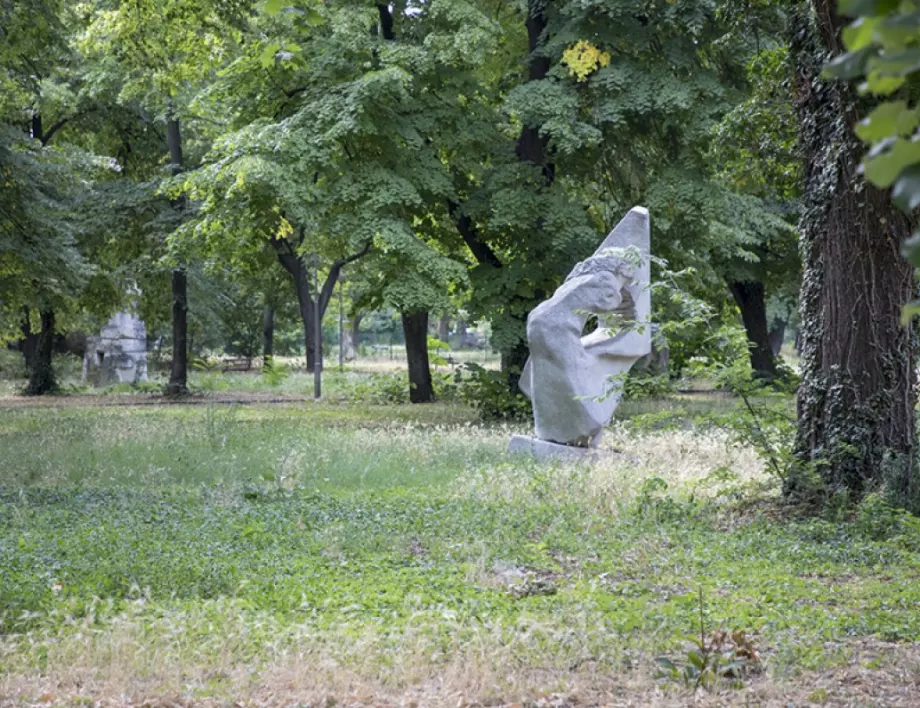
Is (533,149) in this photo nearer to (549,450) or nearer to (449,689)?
(549,450)

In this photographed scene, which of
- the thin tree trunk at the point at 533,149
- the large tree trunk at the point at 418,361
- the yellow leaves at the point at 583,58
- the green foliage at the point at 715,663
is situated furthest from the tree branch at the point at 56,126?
the green foliage at the point at 715,663

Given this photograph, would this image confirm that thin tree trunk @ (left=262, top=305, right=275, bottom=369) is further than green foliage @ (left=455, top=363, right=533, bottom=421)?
Yes

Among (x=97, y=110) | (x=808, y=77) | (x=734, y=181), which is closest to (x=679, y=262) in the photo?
(x=734, y=181)

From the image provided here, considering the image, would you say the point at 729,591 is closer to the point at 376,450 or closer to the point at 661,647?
the point at 661,647

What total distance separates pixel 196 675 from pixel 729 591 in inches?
141

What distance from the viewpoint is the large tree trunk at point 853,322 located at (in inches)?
388

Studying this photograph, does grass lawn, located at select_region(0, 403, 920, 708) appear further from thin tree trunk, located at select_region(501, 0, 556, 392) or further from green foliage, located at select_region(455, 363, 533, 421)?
thin tree trunk, located at select_region(501, 0, 556, 392)

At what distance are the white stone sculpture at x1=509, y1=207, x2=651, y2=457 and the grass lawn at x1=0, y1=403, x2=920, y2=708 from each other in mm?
1041

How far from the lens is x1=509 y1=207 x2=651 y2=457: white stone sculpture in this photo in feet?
47.3

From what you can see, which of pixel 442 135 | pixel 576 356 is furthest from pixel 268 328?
pixel 576 356

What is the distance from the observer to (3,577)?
6973mm

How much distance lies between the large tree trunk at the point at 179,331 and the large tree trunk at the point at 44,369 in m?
4.02

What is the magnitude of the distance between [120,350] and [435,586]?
30.5 metres

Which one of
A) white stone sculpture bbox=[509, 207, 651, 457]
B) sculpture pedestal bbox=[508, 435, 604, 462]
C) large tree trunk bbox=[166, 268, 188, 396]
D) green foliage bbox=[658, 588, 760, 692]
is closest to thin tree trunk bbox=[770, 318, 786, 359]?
large tree trunk bbox=[166, 268, 188, 396]
